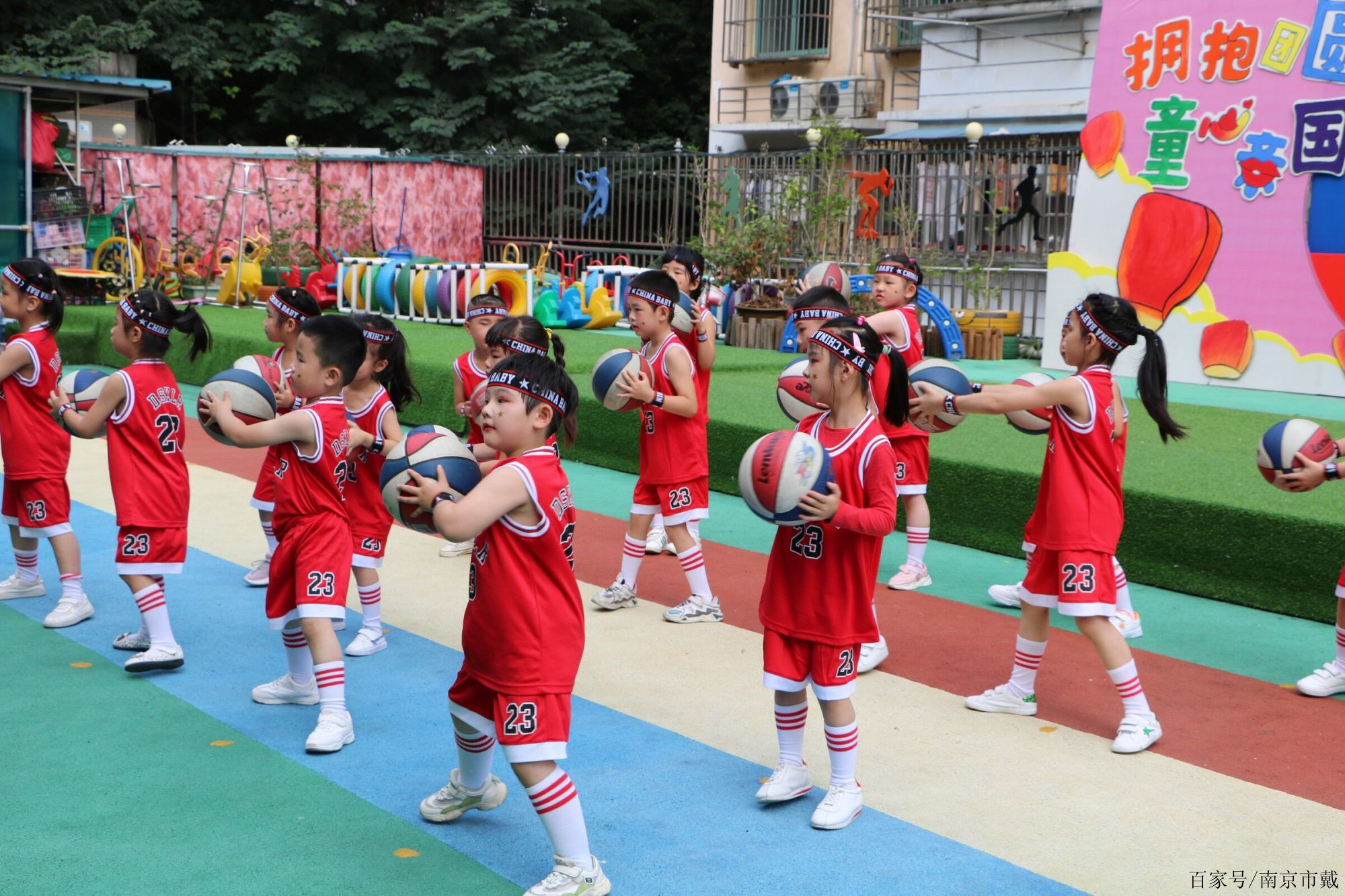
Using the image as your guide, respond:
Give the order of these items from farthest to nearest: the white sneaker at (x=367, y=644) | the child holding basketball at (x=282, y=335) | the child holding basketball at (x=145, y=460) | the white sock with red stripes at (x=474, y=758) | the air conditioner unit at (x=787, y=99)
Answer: the air conditioner unit at (x=787, y=99), the white sneaker at (x=367, y=644), the child holding basketball at (x=145, y=460), the child holding basketball at (x=282, y=335), the white sock with red stripes at (x=474, y=758)

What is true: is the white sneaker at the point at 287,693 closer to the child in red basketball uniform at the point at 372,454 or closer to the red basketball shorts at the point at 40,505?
the child in red basketball uniform at the point at 372,454

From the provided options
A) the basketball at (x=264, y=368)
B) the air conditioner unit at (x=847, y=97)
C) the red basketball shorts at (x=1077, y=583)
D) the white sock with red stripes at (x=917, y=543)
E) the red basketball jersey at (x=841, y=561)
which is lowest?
the white sock with red stripes at (x=917, y=543)

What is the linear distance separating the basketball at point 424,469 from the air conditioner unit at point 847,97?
25073mm

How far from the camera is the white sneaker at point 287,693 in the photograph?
→ 522 cm

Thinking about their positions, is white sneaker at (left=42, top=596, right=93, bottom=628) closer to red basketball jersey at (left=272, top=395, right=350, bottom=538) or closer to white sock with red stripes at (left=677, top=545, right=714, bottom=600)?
red basketball jersey at (left=272, top=395, right=350, bottom=538)

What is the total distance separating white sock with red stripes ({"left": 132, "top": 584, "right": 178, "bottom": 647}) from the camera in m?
5.54

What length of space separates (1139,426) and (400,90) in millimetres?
26380

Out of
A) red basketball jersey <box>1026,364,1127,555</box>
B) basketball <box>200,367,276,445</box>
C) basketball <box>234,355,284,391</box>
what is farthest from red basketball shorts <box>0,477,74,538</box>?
red basketball jersey <box>1026,364,1127,555</box>

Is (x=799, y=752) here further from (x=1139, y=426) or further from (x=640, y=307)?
(x=1139, y=426)

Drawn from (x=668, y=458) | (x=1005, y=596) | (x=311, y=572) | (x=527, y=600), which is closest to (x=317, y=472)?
(x=311, y=572)

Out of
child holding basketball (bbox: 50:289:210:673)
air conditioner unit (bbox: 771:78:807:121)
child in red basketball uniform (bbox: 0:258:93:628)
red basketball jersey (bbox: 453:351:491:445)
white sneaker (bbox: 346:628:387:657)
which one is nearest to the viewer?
child holding basketball (bbox: 50:289:210:673)

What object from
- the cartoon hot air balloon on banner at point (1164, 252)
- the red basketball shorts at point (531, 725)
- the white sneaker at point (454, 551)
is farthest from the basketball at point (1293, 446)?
the cartoon hot air balloon on banner at point (1164, 252)

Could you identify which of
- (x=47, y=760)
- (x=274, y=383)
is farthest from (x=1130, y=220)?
(x=47, y=760)

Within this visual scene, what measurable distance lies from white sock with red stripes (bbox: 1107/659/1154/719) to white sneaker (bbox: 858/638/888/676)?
3.57ft
